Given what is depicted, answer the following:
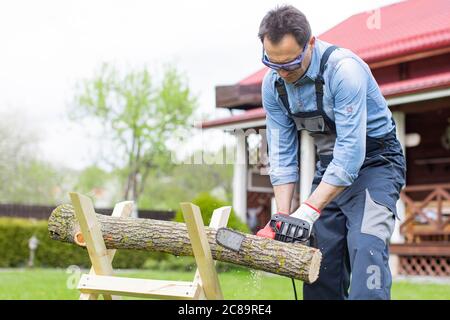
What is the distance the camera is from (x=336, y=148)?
4.12 metres

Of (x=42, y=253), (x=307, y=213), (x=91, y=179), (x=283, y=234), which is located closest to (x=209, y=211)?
(x=42, y=253)

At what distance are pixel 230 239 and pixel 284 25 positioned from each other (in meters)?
1.14

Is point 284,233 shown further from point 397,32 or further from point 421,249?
point 397,32

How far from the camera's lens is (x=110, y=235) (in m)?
4.19

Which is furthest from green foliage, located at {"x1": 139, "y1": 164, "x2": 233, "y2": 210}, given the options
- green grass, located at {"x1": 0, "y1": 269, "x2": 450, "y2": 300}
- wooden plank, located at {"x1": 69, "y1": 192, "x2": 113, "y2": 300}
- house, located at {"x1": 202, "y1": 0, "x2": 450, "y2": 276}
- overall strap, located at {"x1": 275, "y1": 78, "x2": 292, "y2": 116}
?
wooden plank, located at {"x1": 69, "y1": 192, "x2": 113, "y2": 300}

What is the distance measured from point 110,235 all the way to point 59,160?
4803 centimetres

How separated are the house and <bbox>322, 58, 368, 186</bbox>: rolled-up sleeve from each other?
25.6 ft

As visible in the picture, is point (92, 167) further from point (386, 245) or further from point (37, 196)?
point (386, 245)

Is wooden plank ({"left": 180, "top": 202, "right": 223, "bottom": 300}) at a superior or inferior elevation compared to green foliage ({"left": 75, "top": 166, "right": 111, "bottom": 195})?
superior

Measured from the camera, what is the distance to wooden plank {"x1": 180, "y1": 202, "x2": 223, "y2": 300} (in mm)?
3764

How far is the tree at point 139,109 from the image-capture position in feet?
117

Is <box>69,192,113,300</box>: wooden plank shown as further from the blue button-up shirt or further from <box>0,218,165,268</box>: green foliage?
<box>0,218,165,268</box>: green foliage

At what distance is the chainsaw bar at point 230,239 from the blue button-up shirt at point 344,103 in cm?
61
